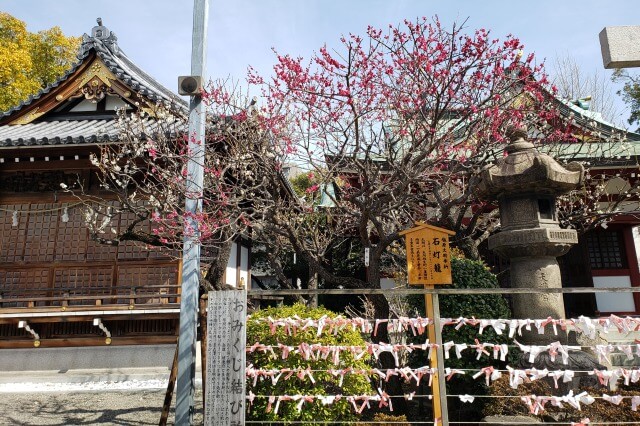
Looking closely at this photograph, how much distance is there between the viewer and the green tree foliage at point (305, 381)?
5.17m

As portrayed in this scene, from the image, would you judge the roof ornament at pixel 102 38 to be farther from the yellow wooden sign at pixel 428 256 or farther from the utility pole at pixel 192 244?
the yellow wooden sign at pixel 428 256

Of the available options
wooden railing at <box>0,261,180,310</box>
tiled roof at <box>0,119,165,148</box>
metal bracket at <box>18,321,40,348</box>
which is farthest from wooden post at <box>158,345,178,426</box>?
metal bracket at <box>18,321,40,348</box>

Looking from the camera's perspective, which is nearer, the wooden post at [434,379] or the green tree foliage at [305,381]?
the wooden post at [434,379]

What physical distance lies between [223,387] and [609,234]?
14122 mm

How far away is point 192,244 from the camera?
222 inches

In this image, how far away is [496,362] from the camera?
6219 millimetres

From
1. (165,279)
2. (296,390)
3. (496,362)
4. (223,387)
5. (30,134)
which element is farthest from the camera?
(30,134)

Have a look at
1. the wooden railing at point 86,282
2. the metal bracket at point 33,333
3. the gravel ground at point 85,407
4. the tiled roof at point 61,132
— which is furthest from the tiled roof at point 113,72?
the gravel ground at point 85,407

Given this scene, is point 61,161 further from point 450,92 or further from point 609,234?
point 609,234

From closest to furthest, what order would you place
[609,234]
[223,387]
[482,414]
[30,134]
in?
[223,387] → [482,414] → [30,134] → [609,234]

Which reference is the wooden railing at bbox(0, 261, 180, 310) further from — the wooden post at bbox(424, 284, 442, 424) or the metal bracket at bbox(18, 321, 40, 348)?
the wooden post at bbox(424, 284, 442, 424)

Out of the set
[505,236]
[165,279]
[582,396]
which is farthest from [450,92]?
[165,279]

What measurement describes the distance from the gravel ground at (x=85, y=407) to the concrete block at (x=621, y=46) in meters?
7.38

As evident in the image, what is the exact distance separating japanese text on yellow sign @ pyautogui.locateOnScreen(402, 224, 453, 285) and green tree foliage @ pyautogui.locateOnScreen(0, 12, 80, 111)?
2227 centimetres
